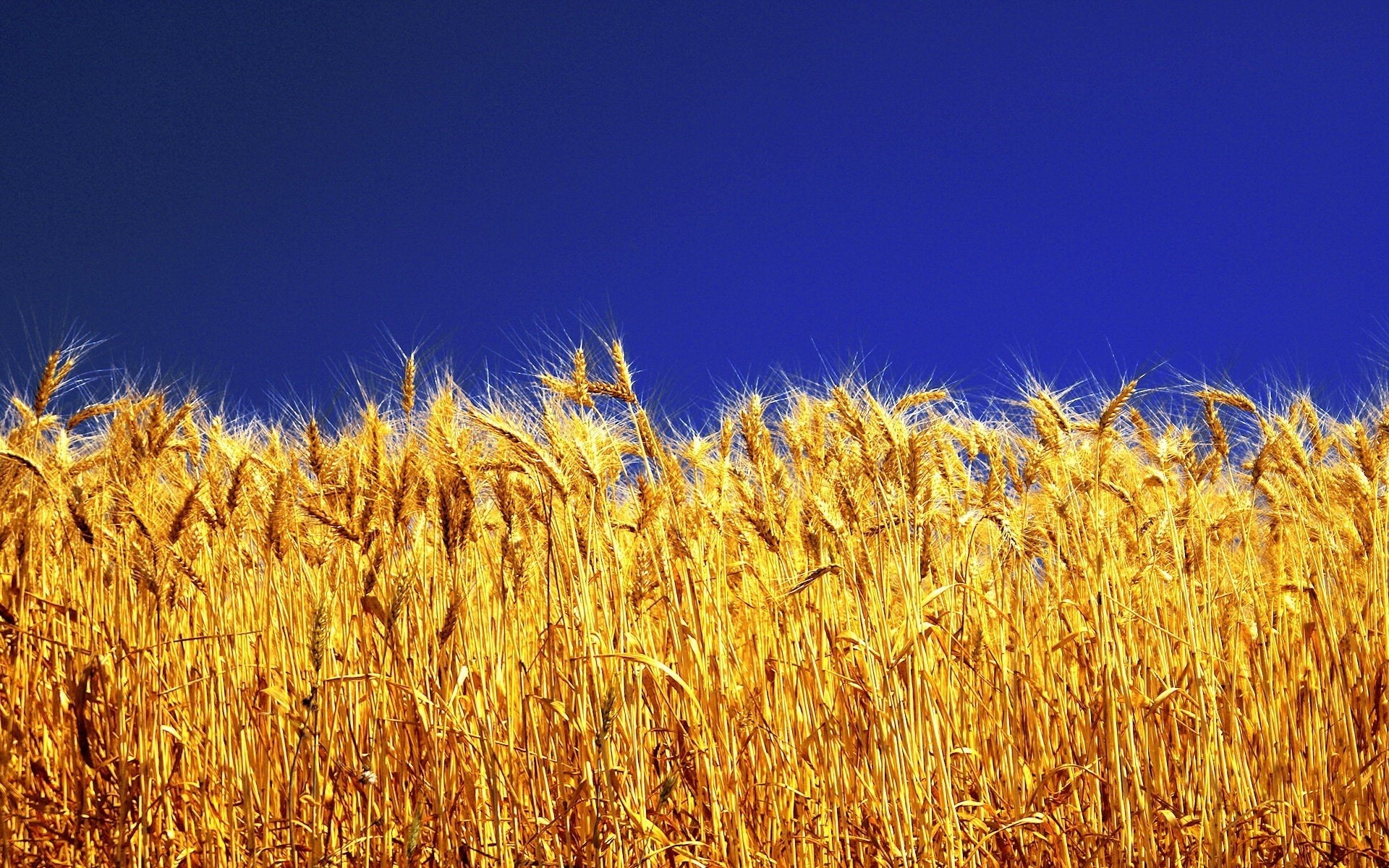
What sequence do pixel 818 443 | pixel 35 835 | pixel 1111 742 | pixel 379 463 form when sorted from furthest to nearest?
pixel 818 443
pixel 379 463
pixel 35 835
pixel 1111 742

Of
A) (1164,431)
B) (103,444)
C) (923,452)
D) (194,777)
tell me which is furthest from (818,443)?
(103,444)

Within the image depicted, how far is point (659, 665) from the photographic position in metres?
1.86

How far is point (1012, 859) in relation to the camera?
2.15m

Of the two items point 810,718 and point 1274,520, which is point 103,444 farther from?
point 1274,520

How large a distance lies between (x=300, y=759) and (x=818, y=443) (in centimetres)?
162

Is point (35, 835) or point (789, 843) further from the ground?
point (35, 835)

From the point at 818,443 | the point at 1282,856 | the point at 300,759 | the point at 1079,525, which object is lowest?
the point at 1282,856

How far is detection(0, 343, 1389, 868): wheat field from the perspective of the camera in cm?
200

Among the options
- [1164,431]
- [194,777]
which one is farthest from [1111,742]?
[194,777]

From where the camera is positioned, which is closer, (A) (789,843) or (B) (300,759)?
(A) (789,843)

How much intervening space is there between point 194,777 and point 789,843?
4.71 feet

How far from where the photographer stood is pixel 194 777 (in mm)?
2352

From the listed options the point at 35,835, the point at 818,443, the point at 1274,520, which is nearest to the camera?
the point at 35,835

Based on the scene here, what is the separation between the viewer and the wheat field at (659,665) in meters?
2.00
